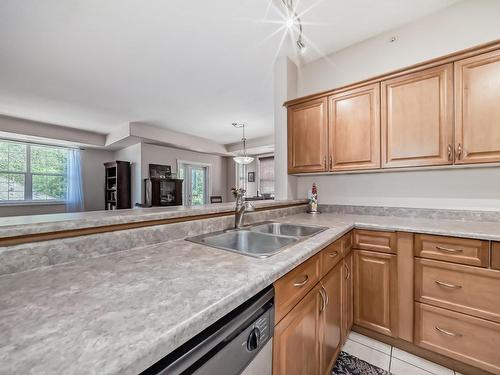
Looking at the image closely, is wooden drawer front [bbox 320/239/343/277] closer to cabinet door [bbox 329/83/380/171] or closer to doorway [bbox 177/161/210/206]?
cabinet door [bbox 329/83/380/171]

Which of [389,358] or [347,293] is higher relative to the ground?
[347,293]

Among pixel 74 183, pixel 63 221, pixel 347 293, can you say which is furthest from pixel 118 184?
pixel 347 293

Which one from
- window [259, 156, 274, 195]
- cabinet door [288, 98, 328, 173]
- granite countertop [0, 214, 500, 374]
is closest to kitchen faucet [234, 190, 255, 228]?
granite countertop [0, 214, 500, 374]

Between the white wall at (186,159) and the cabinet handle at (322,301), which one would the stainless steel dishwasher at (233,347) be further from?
the white wall at (186,159)

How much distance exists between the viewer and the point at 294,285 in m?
0.89

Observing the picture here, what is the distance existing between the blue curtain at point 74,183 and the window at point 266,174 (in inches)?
190

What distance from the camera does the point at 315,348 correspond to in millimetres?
1062

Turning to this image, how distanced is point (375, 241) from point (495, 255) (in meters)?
0.61

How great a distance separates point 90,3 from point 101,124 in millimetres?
3428

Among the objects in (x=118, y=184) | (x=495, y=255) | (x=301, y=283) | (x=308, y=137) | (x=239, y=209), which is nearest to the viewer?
(x=301, y=283)

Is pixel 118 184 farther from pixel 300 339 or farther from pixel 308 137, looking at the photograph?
pixel 300 339

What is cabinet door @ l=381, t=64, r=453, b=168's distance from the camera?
1641 mm

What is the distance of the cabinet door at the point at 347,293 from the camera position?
→ 152 centimetres

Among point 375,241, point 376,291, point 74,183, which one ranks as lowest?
point 376,291
